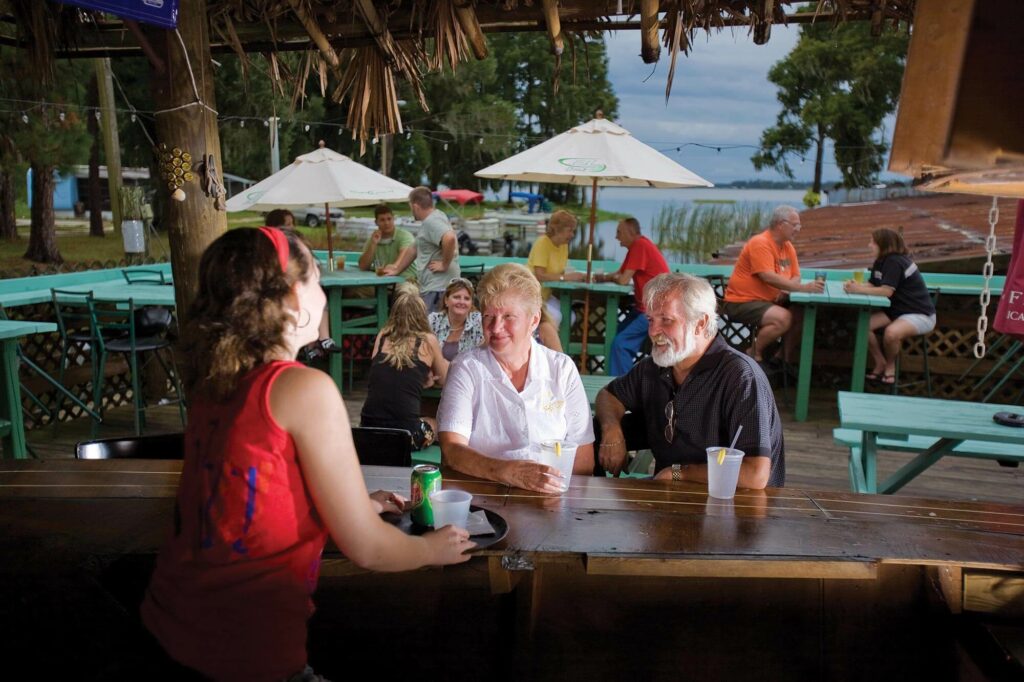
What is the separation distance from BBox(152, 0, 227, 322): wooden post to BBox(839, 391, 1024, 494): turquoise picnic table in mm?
2732

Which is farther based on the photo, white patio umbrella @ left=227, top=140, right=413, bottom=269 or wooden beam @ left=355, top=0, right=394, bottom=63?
white patio umbrella @ left=227, top=140, right=413, bottom=269

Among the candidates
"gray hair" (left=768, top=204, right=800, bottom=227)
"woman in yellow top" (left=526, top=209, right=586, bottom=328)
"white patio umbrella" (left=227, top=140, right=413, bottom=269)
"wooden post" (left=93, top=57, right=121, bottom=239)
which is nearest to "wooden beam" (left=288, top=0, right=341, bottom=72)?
"woman in yellow top" (left=526, top=209, right=586, bottom=328)

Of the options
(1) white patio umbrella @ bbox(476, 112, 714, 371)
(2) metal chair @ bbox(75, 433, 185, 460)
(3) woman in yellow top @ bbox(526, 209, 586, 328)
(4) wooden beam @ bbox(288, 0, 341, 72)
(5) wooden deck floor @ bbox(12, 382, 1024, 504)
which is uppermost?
(4) wooden beam @ bbox(288, 0, 341, 72)

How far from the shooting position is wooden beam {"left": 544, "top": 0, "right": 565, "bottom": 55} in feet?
10.3

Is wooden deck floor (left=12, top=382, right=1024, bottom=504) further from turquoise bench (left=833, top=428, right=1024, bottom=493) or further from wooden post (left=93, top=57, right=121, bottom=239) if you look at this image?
wooden post (left=93, top=57, right=121, bottom=239)

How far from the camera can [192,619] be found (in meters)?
1.30

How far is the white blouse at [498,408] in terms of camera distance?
2539mm

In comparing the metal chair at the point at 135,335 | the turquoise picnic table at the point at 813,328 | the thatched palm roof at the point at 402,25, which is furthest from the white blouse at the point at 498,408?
the turquoise picnic table at the point at 813,328

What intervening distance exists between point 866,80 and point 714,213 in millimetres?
4099

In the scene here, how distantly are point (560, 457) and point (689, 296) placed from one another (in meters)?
0.73

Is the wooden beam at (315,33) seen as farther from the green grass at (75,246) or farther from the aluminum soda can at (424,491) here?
the green grass at (75,246)

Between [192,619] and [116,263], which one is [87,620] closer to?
[192,619]

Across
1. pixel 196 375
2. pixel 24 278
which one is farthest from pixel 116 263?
pixel 196 375

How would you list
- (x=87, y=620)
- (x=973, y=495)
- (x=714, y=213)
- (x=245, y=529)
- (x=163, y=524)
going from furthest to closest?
(x=714, y=213) < (x=973, y=495) < (x=163, y=524) < (x=87, y=620) < (x=245, y=529)
